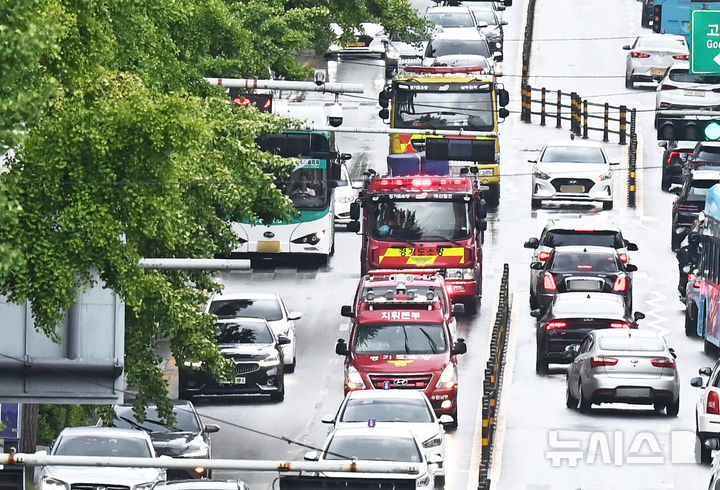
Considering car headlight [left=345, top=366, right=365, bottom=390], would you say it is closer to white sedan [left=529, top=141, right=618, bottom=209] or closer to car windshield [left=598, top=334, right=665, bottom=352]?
car windshield [left=598, top=334, right=665, bottom=352]

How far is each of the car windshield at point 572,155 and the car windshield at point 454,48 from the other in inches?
596

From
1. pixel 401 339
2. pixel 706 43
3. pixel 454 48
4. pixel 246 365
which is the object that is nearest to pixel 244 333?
pixel 246 365

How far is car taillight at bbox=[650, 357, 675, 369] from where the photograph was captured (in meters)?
36.2

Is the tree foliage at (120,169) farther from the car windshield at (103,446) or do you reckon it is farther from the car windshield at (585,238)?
the car windshield at (585,238)

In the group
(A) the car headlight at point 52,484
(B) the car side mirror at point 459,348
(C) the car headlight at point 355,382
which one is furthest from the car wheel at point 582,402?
(A) the car headlight at point 52,484

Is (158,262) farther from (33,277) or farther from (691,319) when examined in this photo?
(691,319)

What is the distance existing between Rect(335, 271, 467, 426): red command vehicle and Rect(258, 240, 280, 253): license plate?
34.4ft

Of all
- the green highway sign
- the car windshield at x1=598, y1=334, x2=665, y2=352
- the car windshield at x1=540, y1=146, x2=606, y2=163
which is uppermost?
the green highway sign

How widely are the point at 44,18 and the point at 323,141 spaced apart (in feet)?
86.0

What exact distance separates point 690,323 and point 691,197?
6.58 m

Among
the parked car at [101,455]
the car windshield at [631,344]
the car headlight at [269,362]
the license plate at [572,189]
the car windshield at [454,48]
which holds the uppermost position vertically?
the car windshield at [454,48]

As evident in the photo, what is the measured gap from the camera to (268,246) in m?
49.9

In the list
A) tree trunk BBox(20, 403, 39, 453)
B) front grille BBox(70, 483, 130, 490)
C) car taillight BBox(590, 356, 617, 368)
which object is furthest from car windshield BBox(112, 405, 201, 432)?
car taillight BBox(590, 356, 617, 368)

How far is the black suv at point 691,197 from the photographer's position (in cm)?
4966
